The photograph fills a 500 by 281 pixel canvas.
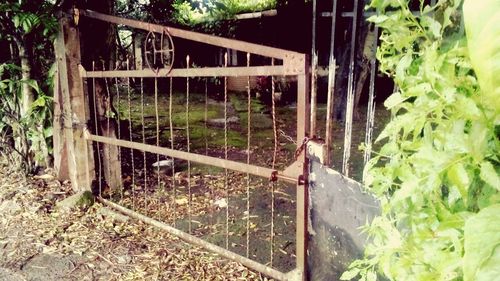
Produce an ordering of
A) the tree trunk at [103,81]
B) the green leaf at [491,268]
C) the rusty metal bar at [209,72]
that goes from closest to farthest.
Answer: the green leaf at [491,268] → the rusty metal bar at [209,72] → the tree trunk at [103,81]

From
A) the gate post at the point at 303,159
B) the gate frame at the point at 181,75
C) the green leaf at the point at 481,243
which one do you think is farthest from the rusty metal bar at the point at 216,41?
the green leaf at the point at 481,243

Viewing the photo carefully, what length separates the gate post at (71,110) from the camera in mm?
3654

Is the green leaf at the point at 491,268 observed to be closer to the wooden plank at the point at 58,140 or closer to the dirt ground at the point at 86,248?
the dirt ground at the point at 86,248

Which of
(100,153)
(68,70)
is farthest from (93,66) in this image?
(100,153)

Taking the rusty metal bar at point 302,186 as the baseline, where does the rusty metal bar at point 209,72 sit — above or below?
above

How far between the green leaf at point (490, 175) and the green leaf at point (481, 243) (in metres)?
0.19

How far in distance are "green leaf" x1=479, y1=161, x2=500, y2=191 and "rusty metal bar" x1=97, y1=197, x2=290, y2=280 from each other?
180cm

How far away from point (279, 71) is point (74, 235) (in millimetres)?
2212

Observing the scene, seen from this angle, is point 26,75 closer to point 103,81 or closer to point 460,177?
point 103,81

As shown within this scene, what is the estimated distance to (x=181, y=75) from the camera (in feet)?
9.09

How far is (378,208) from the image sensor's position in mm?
1806

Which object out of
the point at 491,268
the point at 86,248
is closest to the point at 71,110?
the point at 86,248

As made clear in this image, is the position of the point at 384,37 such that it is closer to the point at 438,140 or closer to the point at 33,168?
the point at 438,140

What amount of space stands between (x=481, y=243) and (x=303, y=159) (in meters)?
1.63
